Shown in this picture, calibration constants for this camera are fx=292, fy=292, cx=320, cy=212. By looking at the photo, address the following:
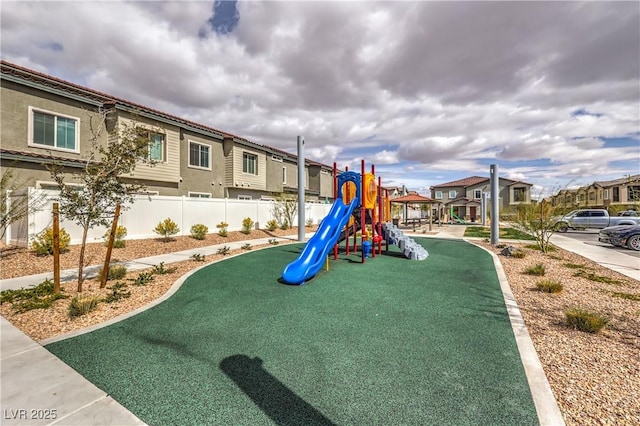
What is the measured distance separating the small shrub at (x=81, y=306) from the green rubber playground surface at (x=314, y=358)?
0.98m

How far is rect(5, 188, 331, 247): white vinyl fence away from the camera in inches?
402

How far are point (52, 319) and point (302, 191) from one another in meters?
11.3

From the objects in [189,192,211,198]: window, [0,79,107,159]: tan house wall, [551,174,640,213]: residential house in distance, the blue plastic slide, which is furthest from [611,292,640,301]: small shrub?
[189,192,211,198]: window

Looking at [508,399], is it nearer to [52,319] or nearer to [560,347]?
[560,347]

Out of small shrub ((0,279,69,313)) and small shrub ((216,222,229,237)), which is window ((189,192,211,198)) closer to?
small shrub ((216,222,229,237))

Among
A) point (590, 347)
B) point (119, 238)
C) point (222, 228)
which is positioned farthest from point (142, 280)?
point (222, 228)

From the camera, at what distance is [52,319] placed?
16.5 ft

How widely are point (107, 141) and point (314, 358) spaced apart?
15372 mm

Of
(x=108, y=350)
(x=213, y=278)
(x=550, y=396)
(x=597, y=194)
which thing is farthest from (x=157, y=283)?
(x=597, y=194)

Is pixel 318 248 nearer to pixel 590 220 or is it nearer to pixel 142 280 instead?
pixel 142 280

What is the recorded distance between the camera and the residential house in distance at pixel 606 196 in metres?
7.31

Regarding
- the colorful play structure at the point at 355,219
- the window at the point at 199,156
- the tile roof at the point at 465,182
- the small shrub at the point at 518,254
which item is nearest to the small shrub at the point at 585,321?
the colorful play structure at the point at 355,219

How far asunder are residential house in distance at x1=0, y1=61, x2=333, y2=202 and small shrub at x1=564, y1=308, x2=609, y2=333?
889cm

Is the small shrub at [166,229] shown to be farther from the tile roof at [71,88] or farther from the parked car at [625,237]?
the parked car at [625,237]
